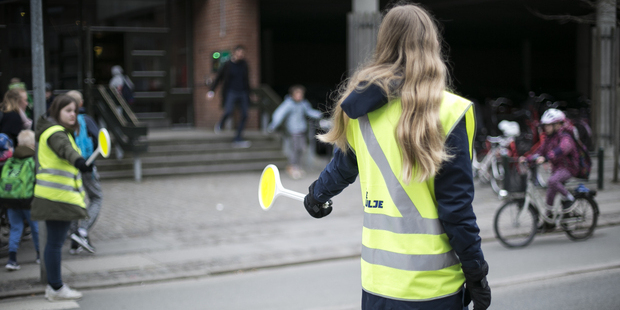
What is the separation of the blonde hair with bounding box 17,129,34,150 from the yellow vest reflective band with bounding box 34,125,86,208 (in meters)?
1.25

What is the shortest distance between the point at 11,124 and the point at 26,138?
0.74 metres

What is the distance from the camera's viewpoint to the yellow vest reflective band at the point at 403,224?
7.43ft

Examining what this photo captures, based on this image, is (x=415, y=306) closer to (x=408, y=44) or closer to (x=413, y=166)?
(x=413, y=166)

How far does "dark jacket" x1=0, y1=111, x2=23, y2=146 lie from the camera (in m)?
7.16

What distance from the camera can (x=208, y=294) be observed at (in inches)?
224

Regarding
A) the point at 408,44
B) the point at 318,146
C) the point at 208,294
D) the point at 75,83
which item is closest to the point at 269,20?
the point at 318,146

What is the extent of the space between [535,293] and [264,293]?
2.43 meters

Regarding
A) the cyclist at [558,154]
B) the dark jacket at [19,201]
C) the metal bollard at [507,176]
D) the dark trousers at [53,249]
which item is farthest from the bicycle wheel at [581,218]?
the dark jacket at [19,201]

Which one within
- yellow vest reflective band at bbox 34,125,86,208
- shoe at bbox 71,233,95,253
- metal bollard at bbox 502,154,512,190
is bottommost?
shoe at bbox 71,233,95,253

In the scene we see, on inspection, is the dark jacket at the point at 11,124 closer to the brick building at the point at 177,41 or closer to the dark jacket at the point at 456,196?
the brick building at the point at 177,41

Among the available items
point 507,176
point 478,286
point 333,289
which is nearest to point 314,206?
point 478,286

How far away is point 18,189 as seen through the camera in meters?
6.48

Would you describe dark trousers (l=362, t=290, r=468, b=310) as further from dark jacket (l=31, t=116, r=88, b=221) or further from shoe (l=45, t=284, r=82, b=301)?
shoe (l=45, t=284, r=82, b=301)

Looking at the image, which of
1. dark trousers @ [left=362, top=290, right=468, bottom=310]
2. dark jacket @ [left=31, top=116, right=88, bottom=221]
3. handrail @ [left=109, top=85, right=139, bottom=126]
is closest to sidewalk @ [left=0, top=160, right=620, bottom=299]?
dark jacket @ [left=31, top=116, right=88, bottom=221]
